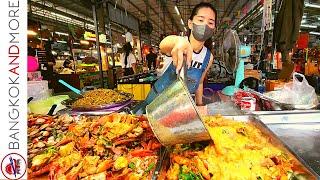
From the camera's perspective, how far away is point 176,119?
1.40 metres

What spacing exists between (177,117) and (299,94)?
2134 millimetres

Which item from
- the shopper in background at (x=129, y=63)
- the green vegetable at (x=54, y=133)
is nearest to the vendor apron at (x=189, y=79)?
the green vegetable at (x=54, y=133)

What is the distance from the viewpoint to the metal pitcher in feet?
4.51

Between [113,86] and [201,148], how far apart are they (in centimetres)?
796

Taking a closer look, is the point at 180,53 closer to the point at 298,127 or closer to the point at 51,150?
the point at 51,150

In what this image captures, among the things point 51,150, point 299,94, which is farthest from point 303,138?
point 51,150

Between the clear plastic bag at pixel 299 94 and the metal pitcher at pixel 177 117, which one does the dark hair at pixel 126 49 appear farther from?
the metal pitcher at pixel 177 117

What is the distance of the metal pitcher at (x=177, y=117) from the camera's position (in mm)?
1375

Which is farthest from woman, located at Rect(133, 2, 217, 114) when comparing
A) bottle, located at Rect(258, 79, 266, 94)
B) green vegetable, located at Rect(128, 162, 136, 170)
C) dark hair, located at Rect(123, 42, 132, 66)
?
dark hair, located at Rect(123, 42, 132, 66)

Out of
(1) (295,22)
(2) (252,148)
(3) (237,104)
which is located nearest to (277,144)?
(2) (252,148)

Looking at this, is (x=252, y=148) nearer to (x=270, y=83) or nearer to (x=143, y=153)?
(x=143, y=153)

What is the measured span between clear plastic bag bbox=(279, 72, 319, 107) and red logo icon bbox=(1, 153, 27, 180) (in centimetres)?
270

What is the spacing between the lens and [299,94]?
2975mm

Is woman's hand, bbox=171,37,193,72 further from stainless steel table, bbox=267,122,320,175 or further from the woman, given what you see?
stainless steel table, bbox=267,122,320,175
